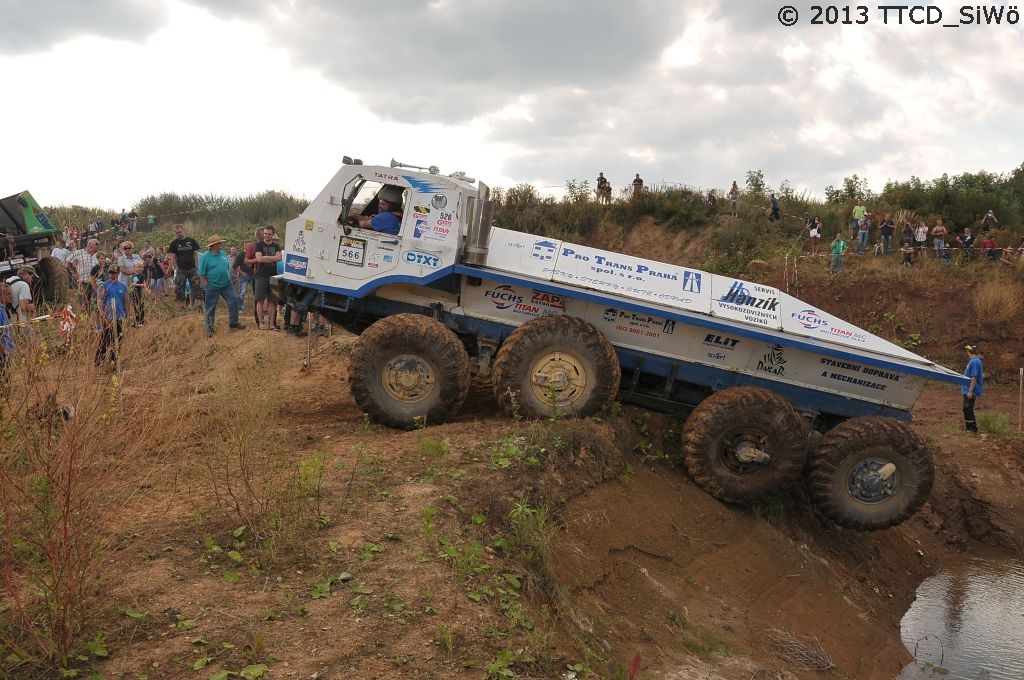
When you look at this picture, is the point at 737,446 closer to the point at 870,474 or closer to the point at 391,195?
the point at 870,474

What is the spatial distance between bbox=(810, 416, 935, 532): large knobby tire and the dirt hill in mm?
651

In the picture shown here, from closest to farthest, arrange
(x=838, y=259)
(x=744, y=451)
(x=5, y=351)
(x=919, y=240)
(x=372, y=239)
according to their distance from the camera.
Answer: (x=5, y=351)
(x=744, y=451)
(x=372, y=239)
(x=838, y=259)
(x=919, y=240)

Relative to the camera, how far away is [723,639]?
6840 mm

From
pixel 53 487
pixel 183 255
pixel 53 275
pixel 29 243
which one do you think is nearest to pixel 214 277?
pixel 183 255

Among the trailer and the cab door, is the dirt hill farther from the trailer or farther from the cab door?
the cab door

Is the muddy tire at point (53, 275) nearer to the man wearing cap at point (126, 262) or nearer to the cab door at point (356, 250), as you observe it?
the man wearing cap at point (126, 262)

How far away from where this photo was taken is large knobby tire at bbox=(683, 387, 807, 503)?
28.3ft

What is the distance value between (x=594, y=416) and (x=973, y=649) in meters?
4.40

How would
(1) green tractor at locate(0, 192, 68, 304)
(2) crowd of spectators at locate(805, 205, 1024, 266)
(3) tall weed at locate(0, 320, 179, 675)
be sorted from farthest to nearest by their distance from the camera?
(2) crowd of spectators at locate(805, 205, 1024, 266), (1) green tractor at locate(0, 192, 68, 304), (3) tall weed at locate(0, 320, 179, 675)

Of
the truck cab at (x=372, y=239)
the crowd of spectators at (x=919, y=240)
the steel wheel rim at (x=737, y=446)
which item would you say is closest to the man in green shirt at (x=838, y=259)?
the crowd of spectators at (x=919, y=240)

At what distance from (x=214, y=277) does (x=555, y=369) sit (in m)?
6.48

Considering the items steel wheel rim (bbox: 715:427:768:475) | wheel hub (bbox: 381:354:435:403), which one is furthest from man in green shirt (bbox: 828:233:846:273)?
wheel hub (bbox: 381:354:435:403)

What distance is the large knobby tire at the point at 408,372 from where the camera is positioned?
8703 mm

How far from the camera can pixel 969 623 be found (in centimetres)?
867
